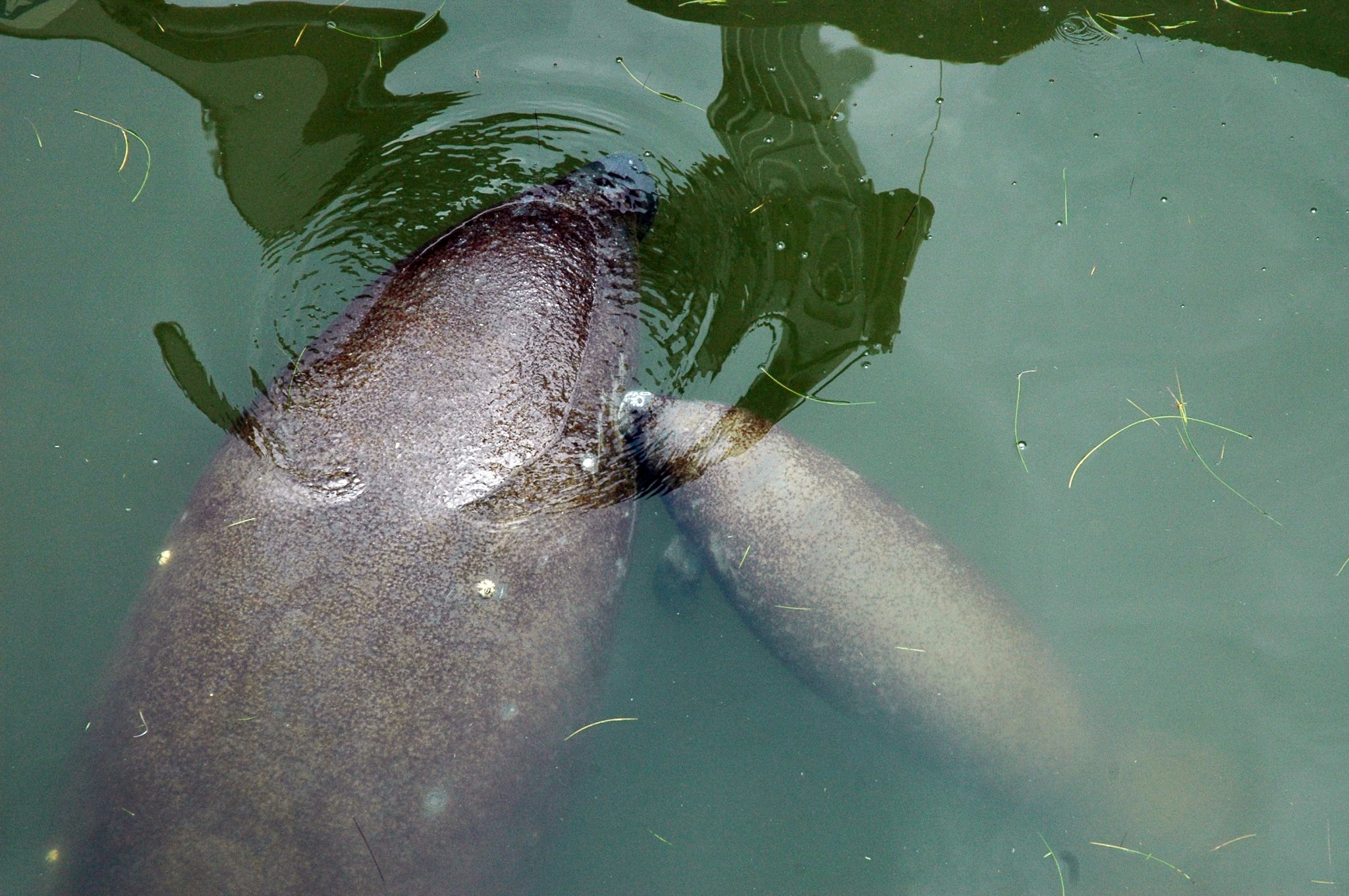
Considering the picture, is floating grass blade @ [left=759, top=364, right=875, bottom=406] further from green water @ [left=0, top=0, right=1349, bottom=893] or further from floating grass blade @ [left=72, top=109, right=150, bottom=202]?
floating grass blade @ [left=72, top=109, right=150, bottom=202]

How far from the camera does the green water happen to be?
16.0 feet

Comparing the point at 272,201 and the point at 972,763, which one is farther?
the point at 272,201

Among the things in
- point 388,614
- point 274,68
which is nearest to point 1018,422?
point 388,614

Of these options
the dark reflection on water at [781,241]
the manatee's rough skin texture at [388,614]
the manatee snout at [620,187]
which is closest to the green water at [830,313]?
the dark reflection on water at [781,241]

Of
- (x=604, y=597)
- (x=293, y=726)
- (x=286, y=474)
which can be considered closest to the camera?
(x=293, y=726)

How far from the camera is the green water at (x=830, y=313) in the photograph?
4863mm

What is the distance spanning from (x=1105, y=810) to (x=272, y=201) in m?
5.90

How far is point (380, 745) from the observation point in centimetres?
395

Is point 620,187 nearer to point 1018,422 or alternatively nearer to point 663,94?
point 663,94

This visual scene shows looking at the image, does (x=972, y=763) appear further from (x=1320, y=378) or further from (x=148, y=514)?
(x=148, y=514)

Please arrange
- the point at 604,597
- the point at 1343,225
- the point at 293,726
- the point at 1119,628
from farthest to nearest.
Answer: the point at 1343,225, the point at 1119,628, the point at 604,597, the point at 293,726

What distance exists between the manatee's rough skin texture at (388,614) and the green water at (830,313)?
1.69 ft

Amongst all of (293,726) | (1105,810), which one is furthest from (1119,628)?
(293,726)

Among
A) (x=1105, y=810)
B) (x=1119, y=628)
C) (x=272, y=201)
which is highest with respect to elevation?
(x=272, y=201)
